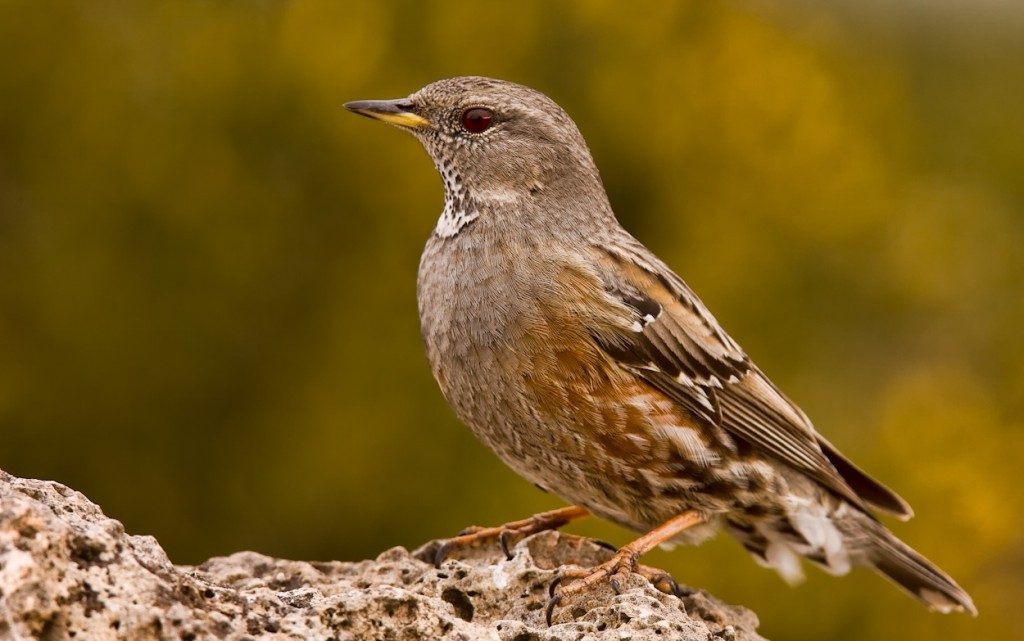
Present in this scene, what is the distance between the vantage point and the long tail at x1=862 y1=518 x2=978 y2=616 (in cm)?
505

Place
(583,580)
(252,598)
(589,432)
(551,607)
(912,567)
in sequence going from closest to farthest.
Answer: (252,598)
(551,607)
(583,580)
(589,432)
(912,567)

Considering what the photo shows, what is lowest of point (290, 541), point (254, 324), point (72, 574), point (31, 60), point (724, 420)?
point (72, 574)

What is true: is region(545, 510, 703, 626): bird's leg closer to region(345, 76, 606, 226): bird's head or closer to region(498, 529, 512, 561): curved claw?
region(498, 529, 512, 561): curved claw

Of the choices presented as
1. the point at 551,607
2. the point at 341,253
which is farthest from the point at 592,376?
the point at 341,253

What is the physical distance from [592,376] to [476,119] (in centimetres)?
121

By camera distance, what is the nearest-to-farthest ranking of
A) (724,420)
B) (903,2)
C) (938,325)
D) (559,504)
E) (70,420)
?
1. (724,420)
2. (70,420)
3. (559,504)
4. (938,325)
5. (903,2)

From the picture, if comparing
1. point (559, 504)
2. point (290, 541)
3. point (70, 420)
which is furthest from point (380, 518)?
point (70, 420)

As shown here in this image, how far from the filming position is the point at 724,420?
4660 mm

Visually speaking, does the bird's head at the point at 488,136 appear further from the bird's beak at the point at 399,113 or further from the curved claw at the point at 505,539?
the curved claw at the point at 505,539

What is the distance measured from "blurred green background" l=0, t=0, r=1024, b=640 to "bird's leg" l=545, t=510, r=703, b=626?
2.24m

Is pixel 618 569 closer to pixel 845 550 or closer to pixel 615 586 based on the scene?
pixel 615 586

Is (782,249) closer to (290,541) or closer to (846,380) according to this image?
(846,380)

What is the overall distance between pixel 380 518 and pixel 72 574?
4.32 m

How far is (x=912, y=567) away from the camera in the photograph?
5.06 m
